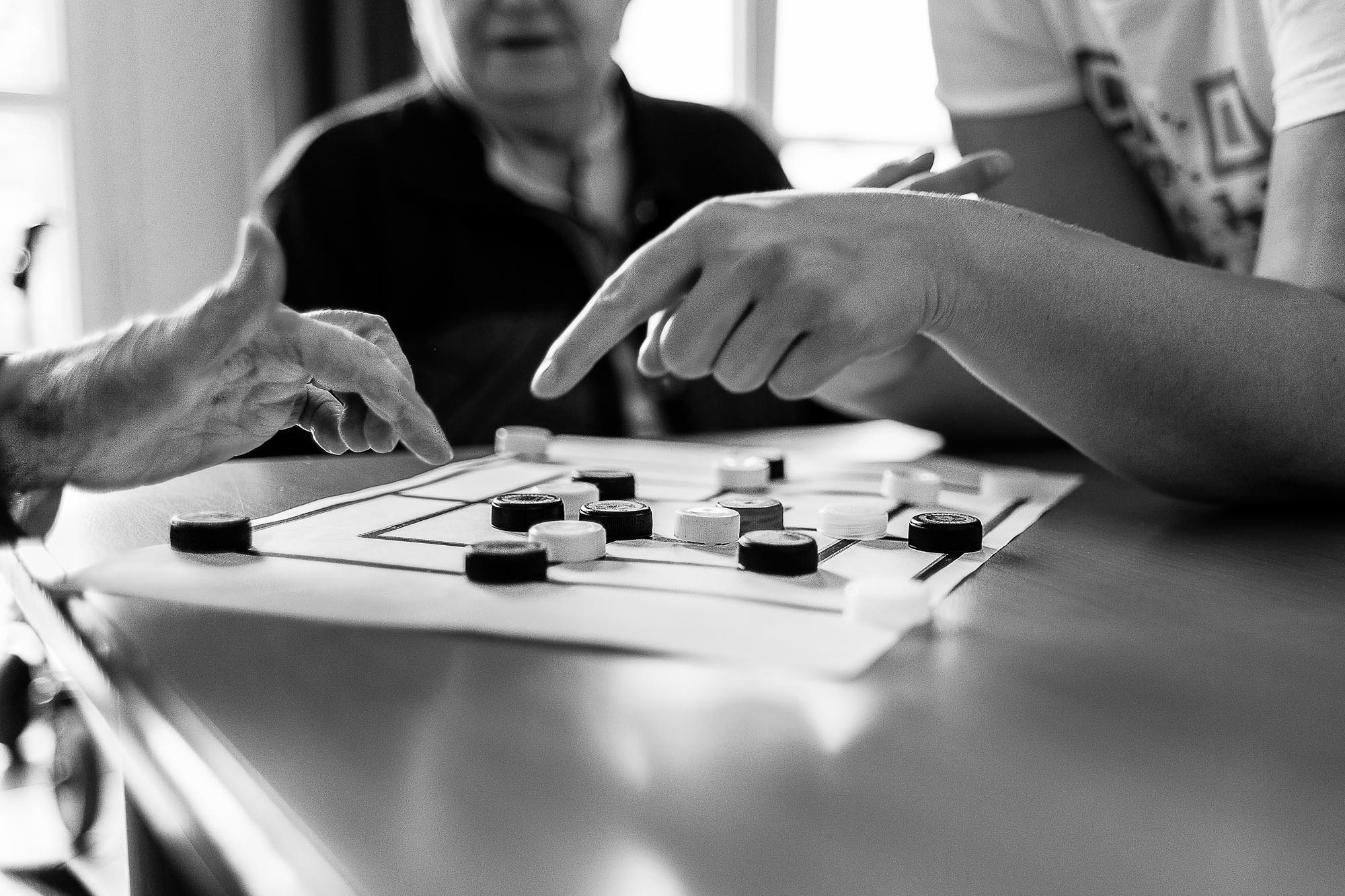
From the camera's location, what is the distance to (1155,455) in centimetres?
82

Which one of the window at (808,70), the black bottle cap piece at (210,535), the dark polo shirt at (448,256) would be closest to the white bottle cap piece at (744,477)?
the black bottle cap piece at (210,535)

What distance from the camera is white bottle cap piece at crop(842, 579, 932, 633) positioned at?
1.65ft

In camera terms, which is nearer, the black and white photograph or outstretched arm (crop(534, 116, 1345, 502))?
the black and white photograph

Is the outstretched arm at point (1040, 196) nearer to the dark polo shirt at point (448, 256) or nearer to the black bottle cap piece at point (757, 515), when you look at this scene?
the black bottle cap piece at point (757, 515)

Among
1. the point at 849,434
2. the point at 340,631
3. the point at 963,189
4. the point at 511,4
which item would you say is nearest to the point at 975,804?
the point at 340,631

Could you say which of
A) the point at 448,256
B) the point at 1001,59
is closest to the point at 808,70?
the point at 448,256

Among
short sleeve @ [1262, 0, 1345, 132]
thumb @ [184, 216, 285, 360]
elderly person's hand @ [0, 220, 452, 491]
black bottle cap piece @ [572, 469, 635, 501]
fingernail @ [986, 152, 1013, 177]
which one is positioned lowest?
black bottle cap piece @ [572, 469, 635, 501]

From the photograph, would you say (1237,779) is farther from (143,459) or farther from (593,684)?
(143,459)

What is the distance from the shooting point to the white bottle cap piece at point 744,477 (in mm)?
859

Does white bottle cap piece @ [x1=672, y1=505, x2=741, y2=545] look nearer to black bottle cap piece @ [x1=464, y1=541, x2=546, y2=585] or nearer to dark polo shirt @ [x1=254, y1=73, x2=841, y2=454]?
black bottle cap piece @ [x1=464, y1=541, x2=546, y2=585]

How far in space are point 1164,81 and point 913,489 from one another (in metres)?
0.56

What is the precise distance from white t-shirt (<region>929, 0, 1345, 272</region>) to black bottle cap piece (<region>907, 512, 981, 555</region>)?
480mm

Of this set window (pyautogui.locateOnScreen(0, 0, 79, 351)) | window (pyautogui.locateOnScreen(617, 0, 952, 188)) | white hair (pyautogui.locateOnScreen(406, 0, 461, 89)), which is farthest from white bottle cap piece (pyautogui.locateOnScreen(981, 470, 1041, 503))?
window (pyautogui.locateOnScreen(617, 0, 952, 188))

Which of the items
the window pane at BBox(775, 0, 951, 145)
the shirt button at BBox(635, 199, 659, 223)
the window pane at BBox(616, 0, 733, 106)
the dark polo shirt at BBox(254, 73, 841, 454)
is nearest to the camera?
the dark polo shirt at BBox(254, 73, 841, 454)
